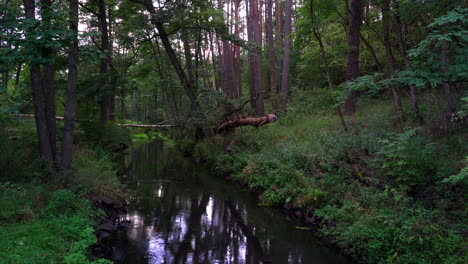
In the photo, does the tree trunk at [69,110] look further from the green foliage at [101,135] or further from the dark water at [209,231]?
the green foliage at [101,135]

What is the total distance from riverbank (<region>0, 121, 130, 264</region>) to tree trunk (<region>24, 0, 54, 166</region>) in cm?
33

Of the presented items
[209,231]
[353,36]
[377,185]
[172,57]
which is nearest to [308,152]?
[377,185]

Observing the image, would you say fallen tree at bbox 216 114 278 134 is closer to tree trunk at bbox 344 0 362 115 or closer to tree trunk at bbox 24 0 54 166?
tree trunk at bbox 344 0 362 115

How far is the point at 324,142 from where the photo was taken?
1058 cm

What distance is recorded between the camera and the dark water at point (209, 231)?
261 inches

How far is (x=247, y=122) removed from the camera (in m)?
15.4

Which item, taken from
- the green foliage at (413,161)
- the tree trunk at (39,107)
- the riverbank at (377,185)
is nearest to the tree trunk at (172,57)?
the riverbank at (377,185)

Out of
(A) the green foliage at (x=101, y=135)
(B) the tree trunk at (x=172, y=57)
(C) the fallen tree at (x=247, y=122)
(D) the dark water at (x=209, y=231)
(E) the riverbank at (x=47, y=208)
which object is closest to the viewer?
(E) the riverbank at (x=47, y=208)

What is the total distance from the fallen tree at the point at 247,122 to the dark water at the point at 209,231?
11.1 ft

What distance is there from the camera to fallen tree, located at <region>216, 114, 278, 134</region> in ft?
46.6

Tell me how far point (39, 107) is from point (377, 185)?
8.27 m

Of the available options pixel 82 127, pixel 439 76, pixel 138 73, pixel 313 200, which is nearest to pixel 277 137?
pixel 313 200

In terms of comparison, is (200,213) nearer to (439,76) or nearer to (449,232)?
(449,232)

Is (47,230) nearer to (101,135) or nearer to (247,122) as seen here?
(247,122)
